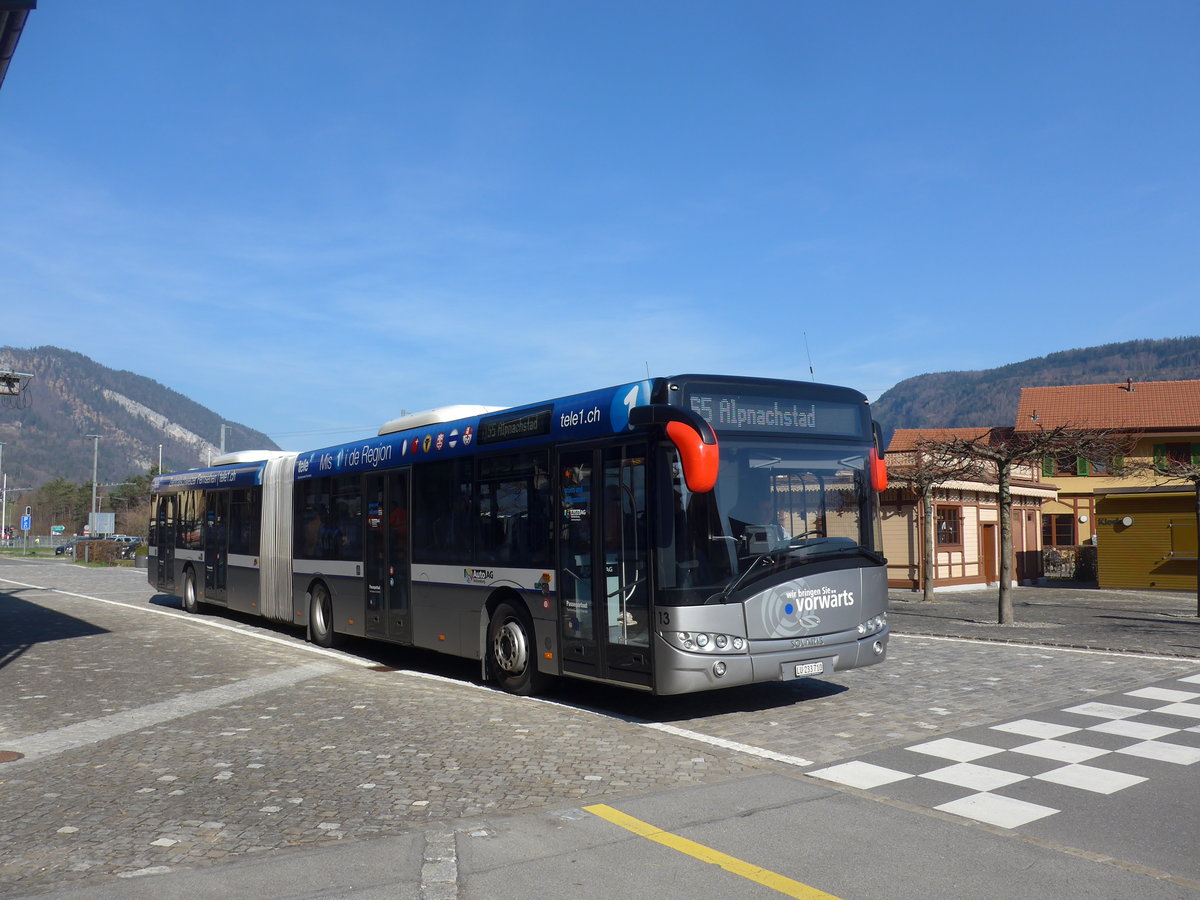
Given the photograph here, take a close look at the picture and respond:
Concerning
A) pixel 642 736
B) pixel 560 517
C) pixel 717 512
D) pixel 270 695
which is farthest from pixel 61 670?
pixel 717 512

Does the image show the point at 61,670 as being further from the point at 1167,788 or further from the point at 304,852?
the point at 1167,788

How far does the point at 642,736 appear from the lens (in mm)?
8305

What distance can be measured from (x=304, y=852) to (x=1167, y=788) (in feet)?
17.7

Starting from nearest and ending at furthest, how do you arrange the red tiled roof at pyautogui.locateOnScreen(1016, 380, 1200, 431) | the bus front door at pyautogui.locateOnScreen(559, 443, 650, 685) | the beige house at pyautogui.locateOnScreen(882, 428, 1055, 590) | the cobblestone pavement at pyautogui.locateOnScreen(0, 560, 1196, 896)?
the cobblestone pavement at pyautogui.locateOnScreen(0, 560, 1196, 896), the bus front door at pyautogui.locateOnScreen(559, 443, 650, 685), the beige house at pyautogui.locateOnScreen(882, 428, 1055, 590), the red tiled roof at pyautogui.locateOnScreen(1016, 380, 1200, 431)

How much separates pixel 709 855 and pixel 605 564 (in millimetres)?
3933

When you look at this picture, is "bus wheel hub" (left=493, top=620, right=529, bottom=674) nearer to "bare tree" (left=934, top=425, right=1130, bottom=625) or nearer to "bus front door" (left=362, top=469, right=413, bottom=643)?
"bus front door" (left=362, top=469, right=413, bottom=643)

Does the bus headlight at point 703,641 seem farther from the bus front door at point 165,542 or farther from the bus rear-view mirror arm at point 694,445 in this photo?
the bus front door at point 165,542

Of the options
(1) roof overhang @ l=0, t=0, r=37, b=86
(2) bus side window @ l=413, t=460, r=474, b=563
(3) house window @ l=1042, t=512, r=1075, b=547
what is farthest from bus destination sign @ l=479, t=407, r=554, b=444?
(3) house window @ l=1042, t=512, r=1075, b=547

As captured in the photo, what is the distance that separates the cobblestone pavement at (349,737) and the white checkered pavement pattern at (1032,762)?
0.47 m

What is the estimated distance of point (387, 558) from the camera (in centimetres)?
1303

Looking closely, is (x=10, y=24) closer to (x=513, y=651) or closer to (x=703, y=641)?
(x=513, y=651)

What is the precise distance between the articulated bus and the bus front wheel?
9.32 m

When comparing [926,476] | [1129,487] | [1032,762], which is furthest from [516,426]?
[1129,487]

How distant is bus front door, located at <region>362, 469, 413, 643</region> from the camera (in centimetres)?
1264
